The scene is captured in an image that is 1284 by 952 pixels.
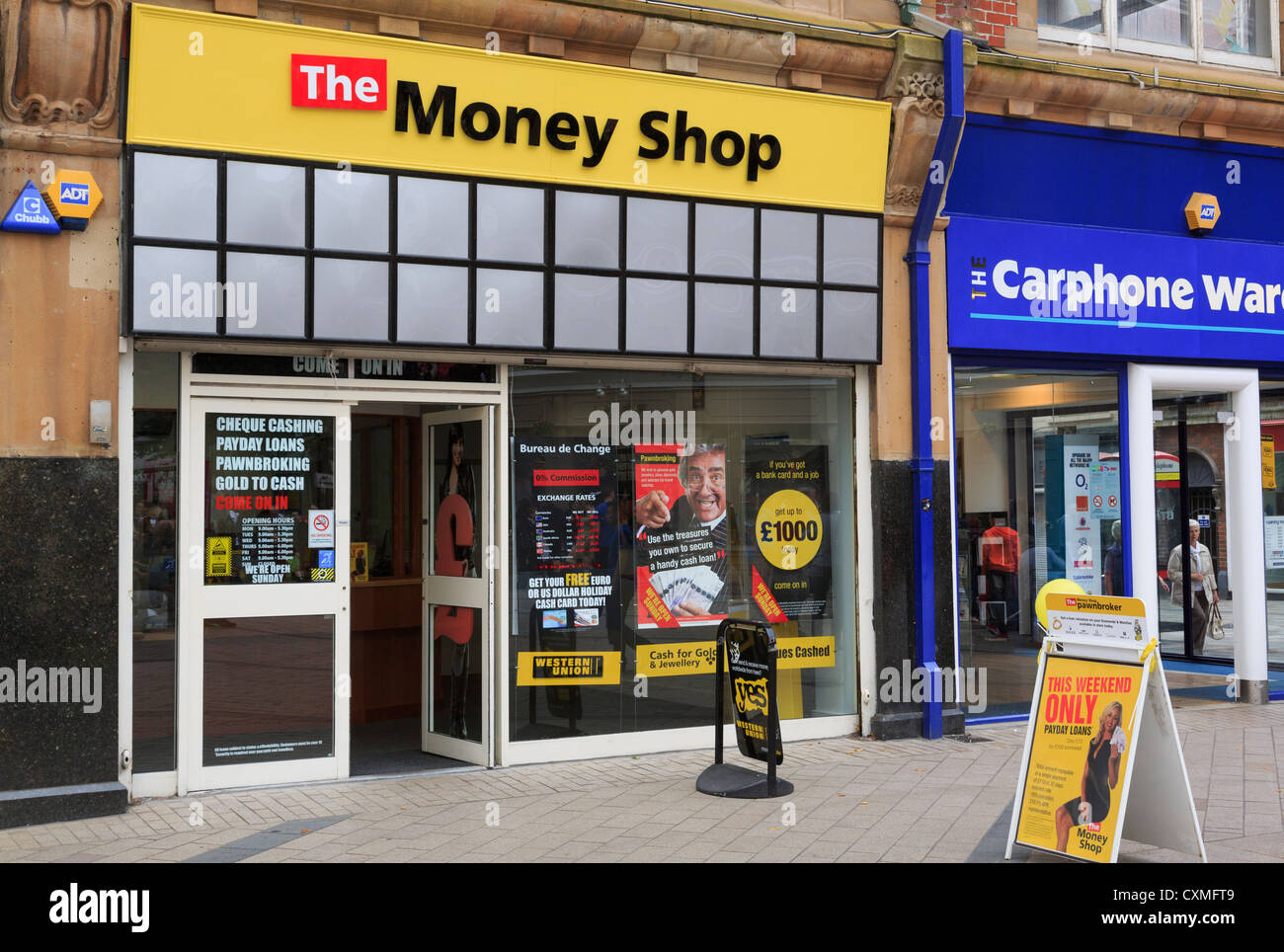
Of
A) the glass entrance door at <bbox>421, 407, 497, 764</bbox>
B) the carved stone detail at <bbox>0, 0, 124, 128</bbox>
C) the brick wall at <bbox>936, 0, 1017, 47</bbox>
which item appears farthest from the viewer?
the brick wall at <bbox>936, 0, 1017, 47</bbox>

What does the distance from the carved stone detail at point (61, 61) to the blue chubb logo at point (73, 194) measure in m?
0.35

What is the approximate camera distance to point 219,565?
759cm

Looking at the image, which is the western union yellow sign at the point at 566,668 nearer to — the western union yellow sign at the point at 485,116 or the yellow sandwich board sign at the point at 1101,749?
the western union yellow sign at the point at 485,116

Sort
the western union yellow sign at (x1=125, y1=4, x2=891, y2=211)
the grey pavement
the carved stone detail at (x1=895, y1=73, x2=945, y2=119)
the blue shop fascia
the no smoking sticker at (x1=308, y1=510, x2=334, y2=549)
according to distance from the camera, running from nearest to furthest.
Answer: the grey pavement
the western union yellow sign at (x1=125, y1=4, x2=891, y2=211)
the no smoking sticker at (x1=308, y1=510, x2=334, y2=549)
the carved stone detail at (x1=895, y1=73, x2=945, y2=119)
the blue shop fascia

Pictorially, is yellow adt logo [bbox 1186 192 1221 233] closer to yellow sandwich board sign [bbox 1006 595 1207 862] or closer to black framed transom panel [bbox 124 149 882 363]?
black framed transom panel [bbox 124 149 882 363]

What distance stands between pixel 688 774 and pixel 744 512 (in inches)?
80.9

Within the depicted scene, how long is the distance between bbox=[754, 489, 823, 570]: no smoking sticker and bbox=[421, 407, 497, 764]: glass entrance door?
2.11 metres

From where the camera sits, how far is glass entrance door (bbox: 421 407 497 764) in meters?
8.41

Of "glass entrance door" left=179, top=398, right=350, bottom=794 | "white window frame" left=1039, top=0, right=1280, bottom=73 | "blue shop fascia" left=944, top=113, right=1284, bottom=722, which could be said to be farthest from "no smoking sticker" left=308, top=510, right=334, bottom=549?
"white window frame" left=1039, top=0, right=1280, bottom=73

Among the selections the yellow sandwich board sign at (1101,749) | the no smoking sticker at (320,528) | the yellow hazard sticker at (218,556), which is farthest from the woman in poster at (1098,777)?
the yellow hazard sticker at (218,556)

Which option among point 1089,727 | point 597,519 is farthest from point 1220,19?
point 1089,727

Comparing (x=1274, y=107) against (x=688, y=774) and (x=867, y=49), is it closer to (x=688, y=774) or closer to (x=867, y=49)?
(x=867, y=49)

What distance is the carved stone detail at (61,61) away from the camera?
22.3ft

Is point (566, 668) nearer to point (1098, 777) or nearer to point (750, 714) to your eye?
point (750, 714)
